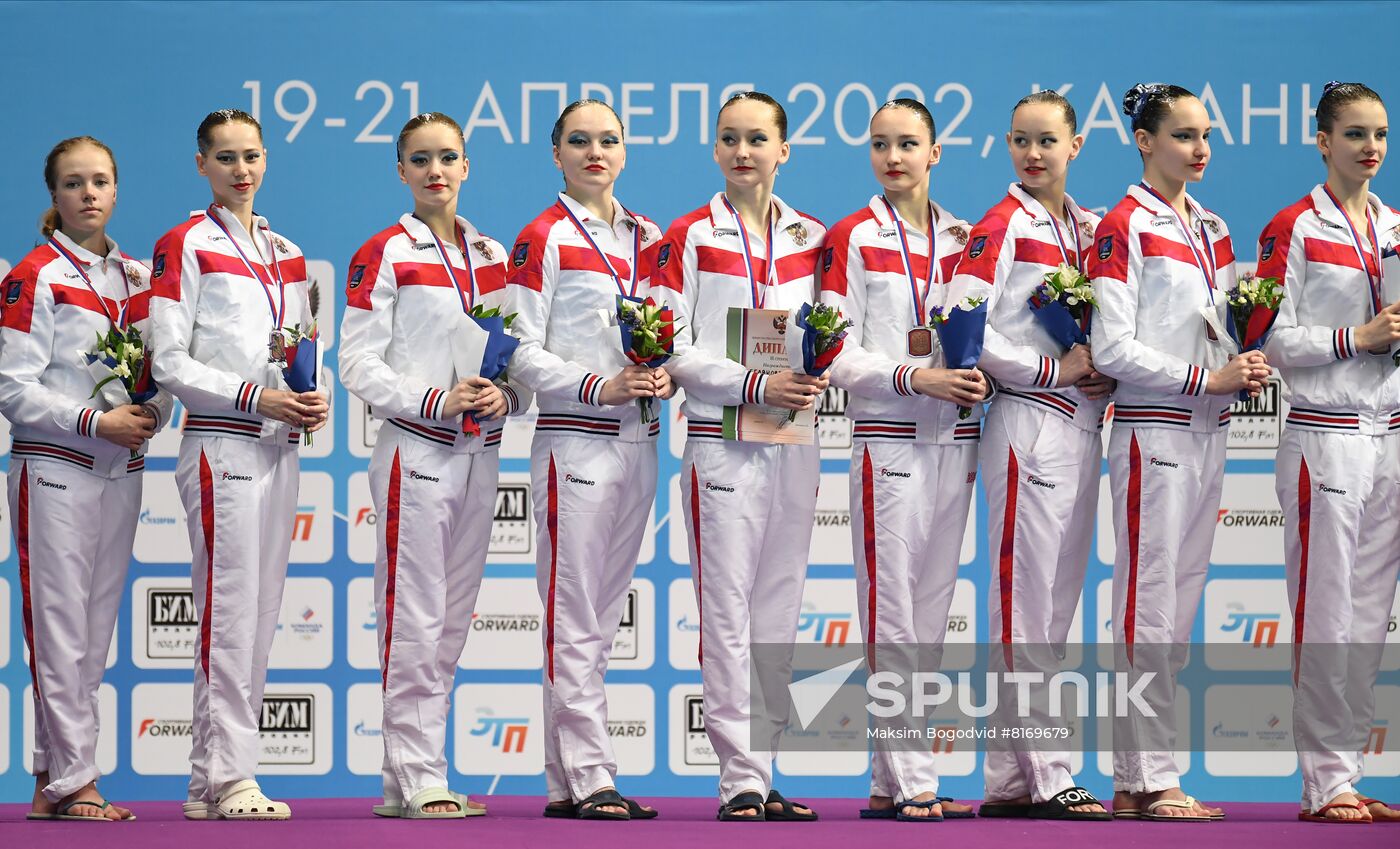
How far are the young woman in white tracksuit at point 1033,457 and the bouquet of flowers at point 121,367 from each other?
2496mm

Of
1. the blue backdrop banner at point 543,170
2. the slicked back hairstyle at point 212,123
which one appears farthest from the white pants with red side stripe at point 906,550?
the slicked back hairstyle at point 212,123

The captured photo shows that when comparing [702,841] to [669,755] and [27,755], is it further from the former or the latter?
[27,755]

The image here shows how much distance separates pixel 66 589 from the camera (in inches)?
210

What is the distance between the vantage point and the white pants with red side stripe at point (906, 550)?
5.15 m

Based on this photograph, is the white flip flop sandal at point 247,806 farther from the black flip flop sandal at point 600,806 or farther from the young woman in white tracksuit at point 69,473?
the black flip flop sandal at point 600,806

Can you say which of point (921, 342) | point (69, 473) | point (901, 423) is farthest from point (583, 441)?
point (69, 473)

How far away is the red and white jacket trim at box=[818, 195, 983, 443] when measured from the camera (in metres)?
5.20

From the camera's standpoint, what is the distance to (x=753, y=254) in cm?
521

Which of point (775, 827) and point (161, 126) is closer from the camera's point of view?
point (775, 827)

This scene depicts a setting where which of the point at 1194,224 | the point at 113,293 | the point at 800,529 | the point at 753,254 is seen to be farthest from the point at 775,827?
the point at 113,293

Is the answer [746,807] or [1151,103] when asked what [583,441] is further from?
[1151,103]

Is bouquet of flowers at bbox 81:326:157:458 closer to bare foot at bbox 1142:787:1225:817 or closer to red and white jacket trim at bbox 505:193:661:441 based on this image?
red and white jacket trim at bbox 505:193:661:441

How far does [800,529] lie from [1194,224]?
61.2 inches

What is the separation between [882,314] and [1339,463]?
145 centimetres
